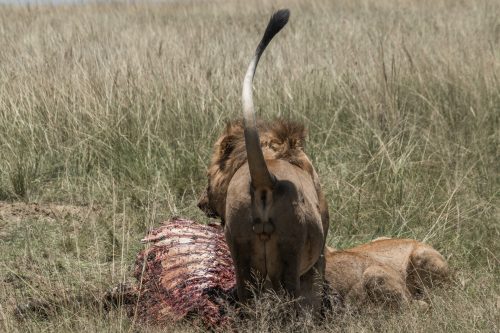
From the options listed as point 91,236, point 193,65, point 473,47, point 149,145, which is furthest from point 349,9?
point 91,236

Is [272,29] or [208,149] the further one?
[208,149]

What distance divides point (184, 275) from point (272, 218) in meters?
1.05

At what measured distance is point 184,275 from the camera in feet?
16.3

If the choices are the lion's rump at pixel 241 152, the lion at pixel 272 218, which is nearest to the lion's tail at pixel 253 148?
the lion at pixel 272 218

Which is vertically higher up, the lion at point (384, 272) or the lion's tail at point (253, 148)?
the lion's tail at point (253, 148)

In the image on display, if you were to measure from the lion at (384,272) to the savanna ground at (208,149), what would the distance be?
0.65 ft

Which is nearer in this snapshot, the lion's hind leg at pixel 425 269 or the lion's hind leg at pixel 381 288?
the lion's hind leg at pixel 381 288

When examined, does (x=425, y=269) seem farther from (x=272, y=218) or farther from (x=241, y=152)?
(x=272, y=218)

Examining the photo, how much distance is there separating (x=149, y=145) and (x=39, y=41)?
3178 mm

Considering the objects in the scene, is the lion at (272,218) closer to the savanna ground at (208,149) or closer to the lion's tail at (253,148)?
the lion's tail at (253,148)

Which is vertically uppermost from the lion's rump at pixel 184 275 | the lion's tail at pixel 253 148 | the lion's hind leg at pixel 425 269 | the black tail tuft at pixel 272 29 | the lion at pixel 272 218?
the black tail tuft at pixel 272 29

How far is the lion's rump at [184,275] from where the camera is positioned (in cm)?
480

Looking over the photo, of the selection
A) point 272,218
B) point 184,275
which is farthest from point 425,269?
point 272,218

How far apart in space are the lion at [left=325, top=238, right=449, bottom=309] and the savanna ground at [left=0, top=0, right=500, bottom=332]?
0.65 feet
